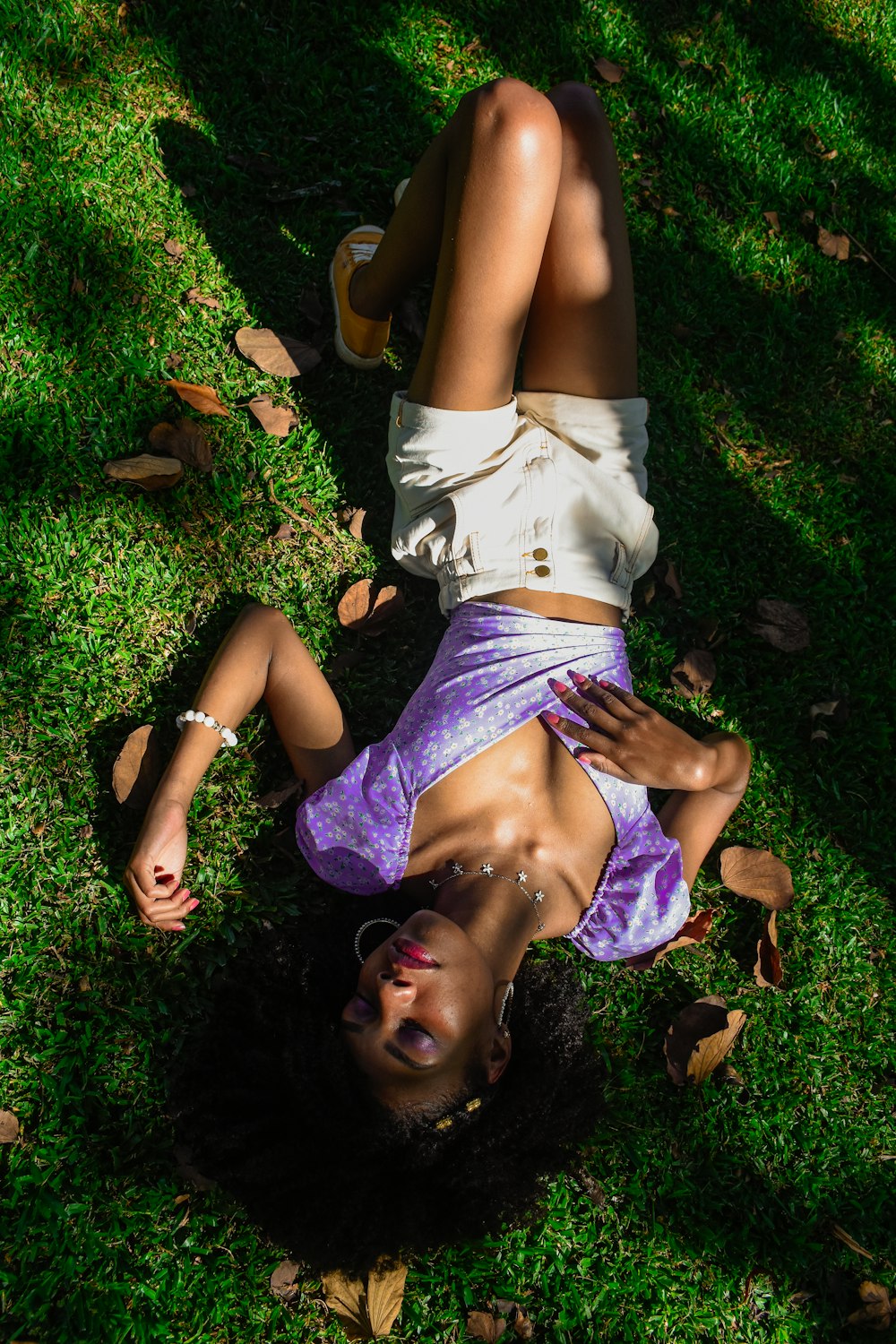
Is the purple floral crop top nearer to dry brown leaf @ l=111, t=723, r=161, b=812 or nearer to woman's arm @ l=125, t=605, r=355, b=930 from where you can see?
woman's arm @ l=125, t=605, r=355, b=930

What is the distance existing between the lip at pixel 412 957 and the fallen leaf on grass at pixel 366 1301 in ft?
3.42

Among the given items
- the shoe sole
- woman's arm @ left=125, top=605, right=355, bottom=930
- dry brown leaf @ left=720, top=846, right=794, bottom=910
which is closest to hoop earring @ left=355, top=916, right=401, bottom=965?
woman's arm @ left=125, top=605, right=355, bottom=930

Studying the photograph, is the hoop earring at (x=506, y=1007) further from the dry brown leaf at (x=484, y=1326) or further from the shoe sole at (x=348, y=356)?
the shoe sole at (x=348, y=356)

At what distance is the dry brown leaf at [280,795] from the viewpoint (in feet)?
10.5

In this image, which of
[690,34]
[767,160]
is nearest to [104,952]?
[767,160]

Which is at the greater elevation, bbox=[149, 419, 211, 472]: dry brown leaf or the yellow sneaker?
the yellow sneaker

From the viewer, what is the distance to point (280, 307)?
12.1 feet

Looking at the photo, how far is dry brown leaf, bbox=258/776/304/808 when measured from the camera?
3199 millimetres

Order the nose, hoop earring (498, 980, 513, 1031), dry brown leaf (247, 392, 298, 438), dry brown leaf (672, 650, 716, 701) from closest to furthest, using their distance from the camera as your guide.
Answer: the nose
hoop earring (498, 980, 513, 1031)
dry brown leaf (247, 392, 298, 438)
dry brown leaf (672, 650, 716, 701)

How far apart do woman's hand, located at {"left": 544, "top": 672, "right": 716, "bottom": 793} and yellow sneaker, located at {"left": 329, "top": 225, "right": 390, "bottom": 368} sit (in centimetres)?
154

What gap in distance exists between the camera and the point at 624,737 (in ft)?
9.66

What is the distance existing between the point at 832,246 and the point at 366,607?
2.84 metres

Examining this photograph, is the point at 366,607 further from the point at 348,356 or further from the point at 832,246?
the point at 832,246

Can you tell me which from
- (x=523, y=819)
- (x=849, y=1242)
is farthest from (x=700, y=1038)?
(x=523, y=819)
